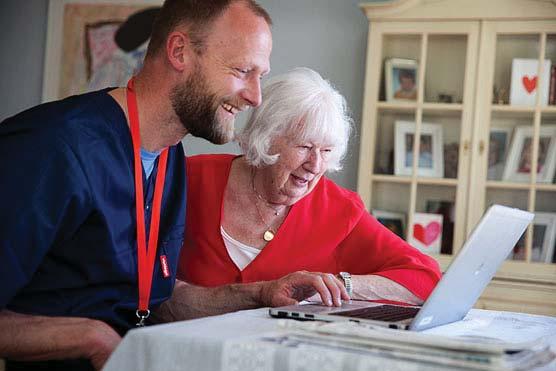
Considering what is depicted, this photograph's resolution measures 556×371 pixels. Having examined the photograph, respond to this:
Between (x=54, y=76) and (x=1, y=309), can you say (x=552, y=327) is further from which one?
(x=54, y=76)

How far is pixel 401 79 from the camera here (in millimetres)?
3986

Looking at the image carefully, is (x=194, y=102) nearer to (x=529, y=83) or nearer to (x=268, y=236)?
(x=268, y=236)

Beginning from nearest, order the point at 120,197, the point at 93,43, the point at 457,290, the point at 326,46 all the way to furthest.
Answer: the point at 457,290
the point at 120,197
the point at 326,46
the point at 93,43

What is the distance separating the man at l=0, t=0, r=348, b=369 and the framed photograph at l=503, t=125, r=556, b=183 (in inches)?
89.0

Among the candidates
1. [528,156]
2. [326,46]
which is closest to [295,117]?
[528,156]

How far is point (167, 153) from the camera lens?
6.30 ft

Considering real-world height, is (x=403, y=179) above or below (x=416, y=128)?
below

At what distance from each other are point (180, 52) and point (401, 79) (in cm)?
231

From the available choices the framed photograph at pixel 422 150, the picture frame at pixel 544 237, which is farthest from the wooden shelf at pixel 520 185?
the framed photograph at pixel 422 150

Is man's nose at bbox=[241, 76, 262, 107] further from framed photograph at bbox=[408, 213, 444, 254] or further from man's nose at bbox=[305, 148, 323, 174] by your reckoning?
framed photograph at bbox=[408, 213, 444, 254]

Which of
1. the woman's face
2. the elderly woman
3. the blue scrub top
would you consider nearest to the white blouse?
the elderly woman

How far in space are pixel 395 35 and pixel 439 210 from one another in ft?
2.81

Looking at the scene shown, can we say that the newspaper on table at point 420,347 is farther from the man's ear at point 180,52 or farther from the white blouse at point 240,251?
the white blouse at point 240,251

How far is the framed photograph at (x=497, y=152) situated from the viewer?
3857 mm
